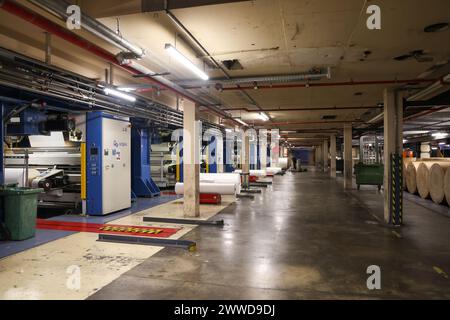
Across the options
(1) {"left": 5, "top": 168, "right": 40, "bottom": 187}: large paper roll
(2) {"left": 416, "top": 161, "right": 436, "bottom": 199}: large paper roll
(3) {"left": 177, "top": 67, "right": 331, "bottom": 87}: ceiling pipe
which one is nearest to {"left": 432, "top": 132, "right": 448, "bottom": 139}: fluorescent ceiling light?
(2) {"left": 416, "top": 161, "right": 436, "bottom": 199}: large paper roll

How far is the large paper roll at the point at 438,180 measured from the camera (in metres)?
9.06

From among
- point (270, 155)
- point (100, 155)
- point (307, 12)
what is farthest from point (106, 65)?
point (270, 155)

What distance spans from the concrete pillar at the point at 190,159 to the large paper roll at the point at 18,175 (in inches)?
168

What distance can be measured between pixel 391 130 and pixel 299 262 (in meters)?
4.48

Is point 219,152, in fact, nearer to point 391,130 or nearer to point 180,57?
point 391,130

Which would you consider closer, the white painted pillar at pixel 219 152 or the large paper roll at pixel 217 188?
the large paper roll at pixel 217 188

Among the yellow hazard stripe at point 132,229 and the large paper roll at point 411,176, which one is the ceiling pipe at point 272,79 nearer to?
the yellow hazard stripe at point 132,229

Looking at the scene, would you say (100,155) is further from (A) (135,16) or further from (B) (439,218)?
(B) (439,218)

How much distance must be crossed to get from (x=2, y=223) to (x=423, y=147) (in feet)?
86.9

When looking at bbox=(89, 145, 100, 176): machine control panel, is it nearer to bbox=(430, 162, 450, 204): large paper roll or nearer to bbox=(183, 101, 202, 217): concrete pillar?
bbox=(183, 101, 202, 217): concrete pillar

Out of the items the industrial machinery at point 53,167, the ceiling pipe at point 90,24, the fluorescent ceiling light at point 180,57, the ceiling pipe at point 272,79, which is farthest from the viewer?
the industrial machinery at point 53,167

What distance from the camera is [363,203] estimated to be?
9.85 metres

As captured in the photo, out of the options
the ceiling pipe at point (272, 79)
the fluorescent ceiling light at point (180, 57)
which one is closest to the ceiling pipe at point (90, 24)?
the fluorescent ceiling light at point (180, 57)

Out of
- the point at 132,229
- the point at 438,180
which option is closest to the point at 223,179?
the point at 132,229
